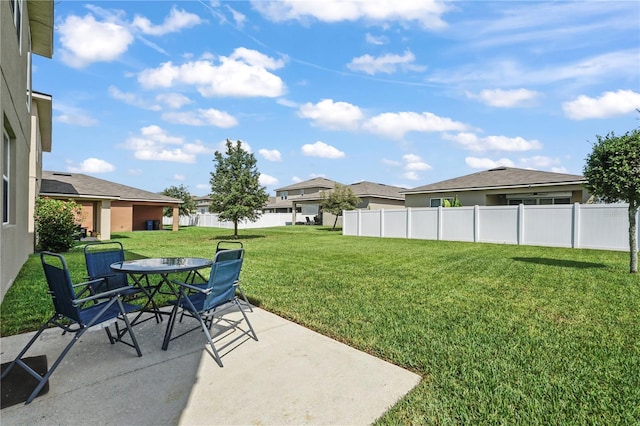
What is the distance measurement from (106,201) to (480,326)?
24.5 m

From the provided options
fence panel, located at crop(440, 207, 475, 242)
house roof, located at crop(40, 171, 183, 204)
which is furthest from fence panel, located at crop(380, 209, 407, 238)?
house roof, located at crop(40, 171, 183, 204)

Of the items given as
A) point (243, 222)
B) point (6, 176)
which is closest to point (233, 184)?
point (6, 176)

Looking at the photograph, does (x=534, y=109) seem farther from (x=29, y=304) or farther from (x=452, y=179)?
(x=29, y=304)

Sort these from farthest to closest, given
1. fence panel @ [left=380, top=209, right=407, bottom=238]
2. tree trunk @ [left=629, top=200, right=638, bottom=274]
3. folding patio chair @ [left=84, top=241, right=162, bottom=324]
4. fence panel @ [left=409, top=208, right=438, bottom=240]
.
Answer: fence panel @ [left=380, top=209, right=407, bottom=238], fence panel @ [left=409, top=208, right=438, bottom=240], tree trunk @ [left=629, top=200, right=638, bottom=274], folding patio chair @ [left=84, top=241, right=162, bottom=324]

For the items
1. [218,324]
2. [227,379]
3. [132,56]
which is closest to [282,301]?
[218,324]

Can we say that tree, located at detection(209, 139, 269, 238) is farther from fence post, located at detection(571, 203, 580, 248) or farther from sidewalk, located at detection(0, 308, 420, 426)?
fence post, located at detection(571, 203, 580, 248)

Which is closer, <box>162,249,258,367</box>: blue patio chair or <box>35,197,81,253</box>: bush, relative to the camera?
<box>162,249,258,367</box>: blue patio chair

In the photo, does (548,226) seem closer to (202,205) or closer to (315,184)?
(315,184)

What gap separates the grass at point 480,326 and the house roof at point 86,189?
1448cm

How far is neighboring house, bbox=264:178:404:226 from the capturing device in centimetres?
3641

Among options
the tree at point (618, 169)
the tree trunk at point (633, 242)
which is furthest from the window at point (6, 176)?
the tree trunk at point (633, 242)

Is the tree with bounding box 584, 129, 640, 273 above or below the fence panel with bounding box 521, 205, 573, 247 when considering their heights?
above

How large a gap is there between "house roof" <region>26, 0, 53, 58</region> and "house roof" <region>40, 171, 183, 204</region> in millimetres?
11048

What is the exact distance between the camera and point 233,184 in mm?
20703
